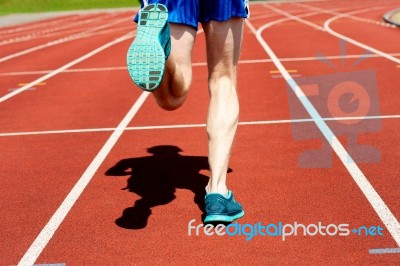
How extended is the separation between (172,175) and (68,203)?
0.84m

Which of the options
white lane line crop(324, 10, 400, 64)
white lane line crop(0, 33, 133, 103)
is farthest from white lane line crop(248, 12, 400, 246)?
white lane line crop(0, 33, 133, 103)

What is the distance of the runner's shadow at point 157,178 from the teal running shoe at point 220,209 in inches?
11.5

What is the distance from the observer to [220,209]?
12.7 ft

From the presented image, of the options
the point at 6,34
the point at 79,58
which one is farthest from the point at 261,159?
the point at 6,34

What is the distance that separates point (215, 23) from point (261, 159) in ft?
6.01

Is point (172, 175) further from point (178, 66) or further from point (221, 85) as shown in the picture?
point (178, 66)

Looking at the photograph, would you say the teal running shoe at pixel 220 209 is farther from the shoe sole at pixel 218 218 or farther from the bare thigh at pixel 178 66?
the bare thigh at pixel 178 66

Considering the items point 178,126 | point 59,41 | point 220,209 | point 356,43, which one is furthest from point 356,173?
point 59,41

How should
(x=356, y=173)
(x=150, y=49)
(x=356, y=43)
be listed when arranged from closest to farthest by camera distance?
(x=150, y=49), (x=356, y=173), (x=356, y=43)

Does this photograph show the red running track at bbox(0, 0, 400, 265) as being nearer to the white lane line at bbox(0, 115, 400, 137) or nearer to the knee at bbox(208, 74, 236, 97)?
the white lane line at bbox(0, 115, 400, 137)

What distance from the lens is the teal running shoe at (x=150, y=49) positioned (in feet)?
11.1

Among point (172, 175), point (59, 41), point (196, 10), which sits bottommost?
point (59, 41)

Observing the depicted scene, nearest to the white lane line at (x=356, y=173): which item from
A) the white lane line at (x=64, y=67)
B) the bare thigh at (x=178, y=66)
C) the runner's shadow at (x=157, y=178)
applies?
the runner's shadow at (x=157, y=178)

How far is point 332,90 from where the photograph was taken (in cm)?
838
